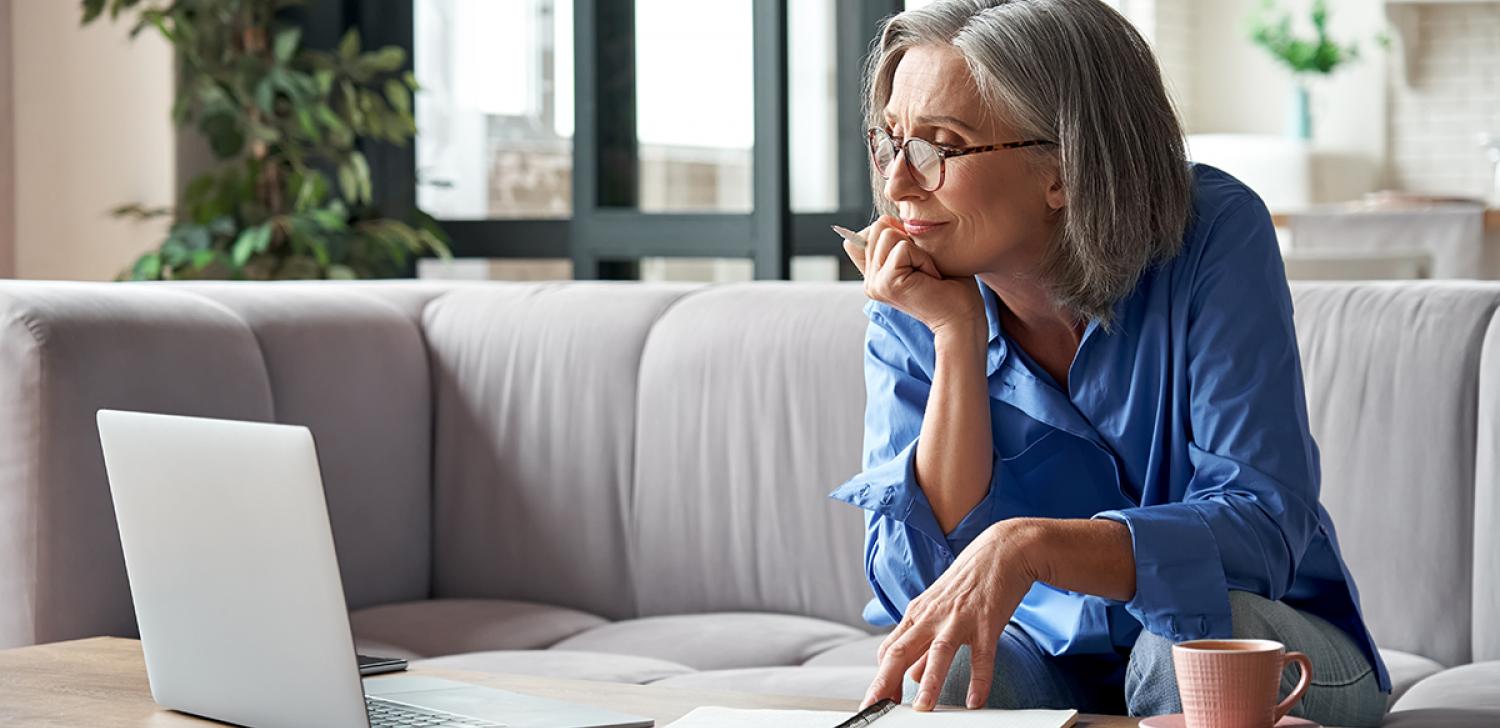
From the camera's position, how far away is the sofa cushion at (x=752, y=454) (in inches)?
101

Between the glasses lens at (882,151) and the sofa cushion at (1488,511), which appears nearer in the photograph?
the glasses lens at (882,151)

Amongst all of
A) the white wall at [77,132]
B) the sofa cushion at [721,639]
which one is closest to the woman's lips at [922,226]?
the sofa cushion at [721,639]

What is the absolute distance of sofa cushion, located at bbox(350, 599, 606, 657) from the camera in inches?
97.7

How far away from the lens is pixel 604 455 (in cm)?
274

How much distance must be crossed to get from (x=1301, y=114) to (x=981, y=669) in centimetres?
675

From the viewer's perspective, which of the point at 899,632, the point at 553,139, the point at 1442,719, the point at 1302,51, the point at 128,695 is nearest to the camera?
the point at 899,632

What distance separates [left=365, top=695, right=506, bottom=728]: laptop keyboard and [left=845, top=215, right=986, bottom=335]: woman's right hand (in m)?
0.52

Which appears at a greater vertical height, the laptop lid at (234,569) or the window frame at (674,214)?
the window frame at (674,214)

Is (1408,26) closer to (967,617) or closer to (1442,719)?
(1442,719)

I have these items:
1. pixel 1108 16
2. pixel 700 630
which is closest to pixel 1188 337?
pixel 1108 16

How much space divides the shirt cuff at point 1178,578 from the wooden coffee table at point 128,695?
0.58 ft

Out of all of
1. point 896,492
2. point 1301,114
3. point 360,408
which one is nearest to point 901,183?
point 896,492

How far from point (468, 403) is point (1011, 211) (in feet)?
4.90

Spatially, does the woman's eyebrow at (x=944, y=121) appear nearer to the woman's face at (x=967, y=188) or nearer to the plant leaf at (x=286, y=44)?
the woman's face at (x=967, y=188)
